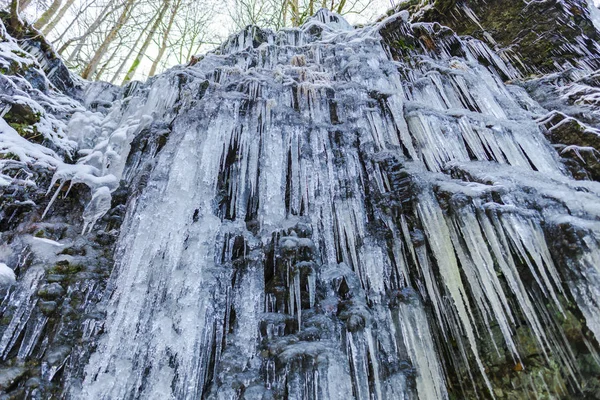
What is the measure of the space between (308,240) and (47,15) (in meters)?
8.28

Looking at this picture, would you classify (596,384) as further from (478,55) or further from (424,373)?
(478,55)

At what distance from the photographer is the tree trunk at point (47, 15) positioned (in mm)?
7633

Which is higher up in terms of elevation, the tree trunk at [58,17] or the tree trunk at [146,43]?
the tree trunk at [146,43]

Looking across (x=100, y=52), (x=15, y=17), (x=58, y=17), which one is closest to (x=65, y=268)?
(x=15, y=17)

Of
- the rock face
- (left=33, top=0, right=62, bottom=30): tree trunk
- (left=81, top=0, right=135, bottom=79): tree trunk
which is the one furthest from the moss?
(left=81, top=0, right=135, bottom=79): tree trunk

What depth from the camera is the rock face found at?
2.88 m

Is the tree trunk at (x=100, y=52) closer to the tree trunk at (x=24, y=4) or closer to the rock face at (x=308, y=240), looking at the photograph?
the tree trunk at (x=24, y=4)

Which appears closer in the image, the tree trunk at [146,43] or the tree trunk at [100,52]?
the tree trunk at [100,52]

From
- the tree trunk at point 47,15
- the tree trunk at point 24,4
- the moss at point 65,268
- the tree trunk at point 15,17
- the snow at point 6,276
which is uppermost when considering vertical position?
the tree trunk at point 47,15

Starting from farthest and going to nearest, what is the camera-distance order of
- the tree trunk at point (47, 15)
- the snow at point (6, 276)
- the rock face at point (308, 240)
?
the tree trunk at point (47, 15) → the snow at point (6, 276) → the rock face at point (308, 240)

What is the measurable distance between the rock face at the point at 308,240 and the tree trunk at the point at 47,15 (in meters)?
2.10

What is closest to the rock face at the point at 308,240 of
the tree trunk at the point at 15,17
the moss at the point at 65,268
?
the moss at the point at 65,268

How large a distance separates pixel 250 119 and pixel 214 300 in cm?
251

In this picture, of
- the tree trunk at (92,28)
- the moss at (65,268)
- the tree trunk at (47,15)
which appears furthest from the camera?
the tree trunk at (92,28)
